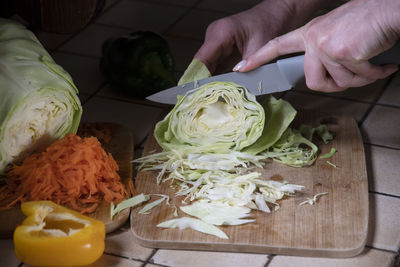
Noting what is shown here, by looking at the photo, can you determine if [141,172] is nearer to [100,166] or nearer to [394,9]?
[100,166]

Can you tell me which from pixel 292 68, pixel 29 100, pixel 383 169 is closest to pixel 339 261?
pixel 383 169

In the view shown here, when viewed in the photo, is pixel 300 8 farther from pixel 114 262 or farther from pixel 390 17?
pixel 114 262

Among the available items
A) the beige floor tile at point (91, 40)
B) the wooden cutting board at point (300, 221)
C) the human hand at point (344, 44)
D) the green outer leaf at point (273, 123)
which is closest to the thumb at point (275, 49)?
the human hand at point (344, 44)

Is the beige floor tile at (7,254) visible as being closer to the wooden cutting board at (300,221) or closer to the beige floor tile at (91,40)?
the wooden cutting board at (300,221)

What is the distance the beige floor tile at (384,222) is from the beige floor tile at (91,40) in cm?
139

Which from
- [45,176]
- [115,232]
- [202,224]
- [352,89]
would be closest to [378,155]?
[352,89]

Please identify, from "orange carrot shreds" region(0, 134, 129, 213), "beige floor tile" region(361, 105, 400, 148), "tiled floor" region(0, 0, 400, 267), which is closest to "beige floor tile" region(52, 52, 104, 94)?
"tiled floor" region(0, 0, 400, 267)

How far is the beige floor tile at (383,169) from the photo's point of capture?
1989mm

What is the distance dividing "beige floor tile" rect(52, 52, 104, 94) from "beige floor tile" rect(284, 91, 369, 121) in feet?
2.43

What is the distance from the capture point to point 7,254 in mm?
1712

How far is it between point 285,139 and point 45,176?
0.75 m

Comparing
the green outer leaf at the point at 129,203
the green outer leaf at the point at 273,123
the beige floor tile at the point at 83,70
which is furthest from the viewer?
the beige floor tile at the point at 83,70

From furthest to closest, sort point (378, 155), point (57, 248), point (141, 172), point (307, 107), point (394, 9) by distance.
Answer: point (307, 107), point (378, 155), point (141, 172), point (394, 9), point (57, 248)

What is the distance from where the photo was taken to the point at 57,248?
159cm
